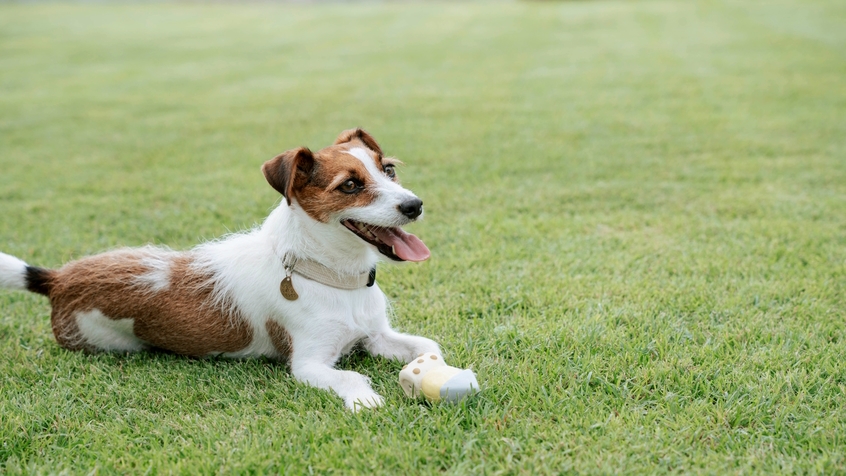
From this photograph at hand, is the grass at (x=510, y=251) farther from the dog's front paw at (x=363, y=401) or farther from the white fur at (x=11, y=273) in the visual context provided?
the white fur at (x=11, y=273)

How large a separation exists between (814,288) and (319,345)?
284cm

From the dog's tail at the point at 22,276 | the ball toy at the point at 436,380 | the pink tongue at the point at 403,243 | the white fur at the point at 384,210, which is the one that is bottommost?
the ball toy at the point at 436,380

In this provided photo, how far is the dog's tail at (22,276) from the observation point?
3598 millimetres

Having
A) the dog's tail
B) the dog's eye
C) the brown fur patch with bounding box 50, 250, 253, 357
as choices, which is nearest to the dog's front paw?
the brown fur patch with bounding box 50, 250, 253, 357

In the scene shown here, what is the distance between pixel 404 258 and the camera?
3.21 m

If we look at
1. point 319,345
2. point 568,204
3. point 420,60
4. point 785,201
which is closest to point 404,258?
point 319,345

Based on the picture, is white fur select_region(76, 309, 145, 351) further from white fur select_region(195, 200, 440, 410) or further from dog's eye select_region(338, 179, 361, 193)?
dog's eye select_region(338, 179, 361, 193)

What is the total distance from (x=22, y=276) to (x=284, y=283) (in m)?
1.40

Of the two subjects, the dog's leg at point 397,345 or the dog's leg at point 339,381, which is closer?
the dog's leg at point 339,381

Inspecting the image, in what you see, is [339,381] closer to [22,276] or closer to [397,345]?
[397,345]

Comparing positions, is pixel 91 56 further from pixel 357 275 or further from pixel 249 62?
pixel 357 275

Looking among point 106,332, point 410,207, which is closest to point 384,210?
point 410,207

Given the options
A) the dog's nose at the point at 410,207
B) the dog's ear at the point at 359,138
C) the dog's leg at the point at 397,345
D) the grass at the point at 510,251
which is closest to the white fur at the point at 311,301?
the dog's leg at the point at 397,345

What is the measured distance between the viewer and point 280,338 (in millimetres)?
3455
